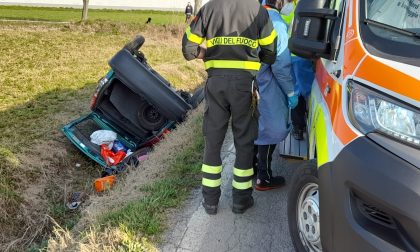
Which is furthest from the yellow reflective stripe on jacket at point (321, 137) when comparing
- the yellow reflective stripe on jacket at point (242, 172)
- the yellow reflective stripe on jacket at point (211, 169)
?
the yellow reflective stripe on jacket at point (211, 169)

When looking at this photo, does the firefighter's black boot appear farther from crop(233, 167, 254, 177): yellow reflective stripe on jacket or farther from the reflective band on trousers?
the reflective band on trousers

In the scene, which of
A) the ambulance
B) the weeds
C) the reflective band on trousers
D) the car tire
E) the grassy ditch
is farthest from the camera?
the car tire

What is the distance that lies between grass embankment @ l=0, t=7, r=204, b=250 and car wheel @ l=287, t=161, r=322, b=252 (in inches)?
107

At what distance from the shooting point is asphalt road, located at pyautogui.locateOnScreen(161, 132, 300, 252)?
10.1ft

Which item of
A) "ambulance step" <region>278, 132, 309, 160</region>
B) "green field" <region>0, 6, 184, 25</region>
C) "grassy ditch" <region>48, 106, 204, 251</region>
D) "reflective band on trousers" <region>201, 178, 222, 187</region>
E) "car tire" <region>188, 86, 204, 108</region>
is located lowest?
"green field" <region>0, 6, 184, 25</region>

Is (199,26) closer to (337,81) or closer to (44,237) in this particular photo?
(337,81)

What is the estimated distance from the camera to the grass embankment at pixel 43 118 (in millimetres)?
4797

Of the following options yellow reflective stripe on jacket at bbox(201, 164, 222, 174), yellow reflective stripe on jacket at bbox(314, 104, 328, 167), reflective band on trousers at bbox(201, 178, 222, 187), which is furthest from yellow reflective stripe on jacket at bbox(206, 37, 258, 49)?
reflective band on trousers at bbox(201, 178, 222, 187)

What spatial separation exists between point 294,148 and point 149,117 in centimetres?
261

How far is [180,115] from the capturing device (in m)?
5.63

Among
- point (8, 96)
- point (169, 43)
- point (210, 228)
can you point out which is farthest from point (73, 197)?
point (169, 43)

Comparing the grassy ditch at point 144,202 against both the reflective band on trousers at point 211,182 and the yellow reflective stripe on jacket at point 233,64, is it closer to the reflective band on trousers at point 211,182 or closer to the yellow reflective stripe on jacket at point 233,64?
the reflective band on trousers at point 211,182

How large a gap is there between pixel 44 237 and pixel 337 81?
3.59 meters

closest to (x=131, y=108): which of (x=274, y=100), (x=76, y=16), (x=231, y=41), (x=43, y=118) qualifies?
(x=43, y=118)
